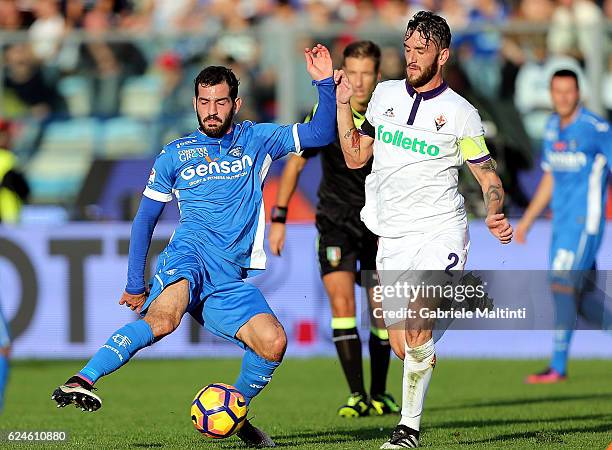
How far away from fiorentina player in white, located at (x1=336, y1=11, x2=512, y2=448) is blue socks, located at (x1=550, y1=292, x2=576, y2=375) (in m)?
4.59

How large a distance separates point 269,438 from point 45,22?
39.5 ft

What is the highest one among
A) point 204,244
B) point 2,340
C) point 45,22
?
point 45,22

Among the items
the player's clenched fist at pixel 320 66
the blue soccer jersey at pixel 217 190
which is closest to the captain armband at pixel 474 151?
the player's clenched fist at pixel 320 66

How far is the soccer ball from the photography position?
7758 millimetres

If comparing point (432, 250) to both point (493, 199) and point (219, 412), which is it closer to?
point (493, 199)

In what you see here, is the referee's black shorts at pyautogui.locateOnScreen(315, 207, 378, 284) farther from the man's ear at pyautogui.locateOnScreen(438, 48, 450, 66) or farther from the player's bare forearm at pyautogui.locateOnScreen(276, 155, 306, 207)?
the man's ear at pyautogui.locateOnScreen(438, 48, 450, 66)

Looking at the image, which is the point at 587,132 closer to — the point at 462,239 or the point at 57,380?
the point at 462,239

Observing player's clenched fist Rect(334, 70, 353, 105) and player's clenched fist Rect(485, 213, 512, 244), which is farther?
player's clenched fist Rect(334, 70, 353, 105)

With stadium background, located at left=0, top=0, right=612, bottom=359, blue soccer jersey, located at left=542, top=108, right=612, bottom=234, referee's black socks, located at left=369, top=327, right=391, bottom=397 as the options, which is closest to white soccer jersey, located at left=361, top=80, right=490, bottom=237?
referee's black socks, located at left=369, top=327, right=391, bottom=397

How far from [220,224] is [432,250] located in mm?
1300

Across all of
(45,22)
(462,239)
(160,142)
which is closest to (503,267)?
(462,239)

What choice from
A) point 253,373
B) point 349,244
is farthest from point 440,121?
point 349,244

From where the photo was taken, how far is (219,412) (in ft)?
25.5

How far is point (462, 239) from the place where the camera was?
8102 millimetres
